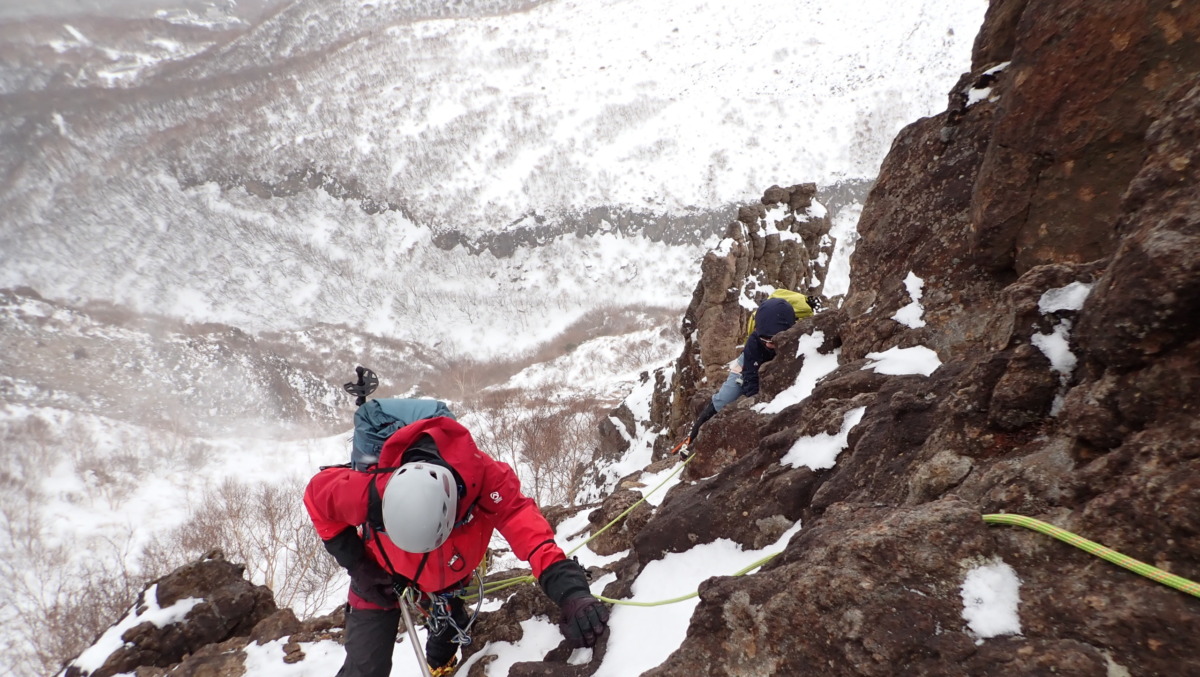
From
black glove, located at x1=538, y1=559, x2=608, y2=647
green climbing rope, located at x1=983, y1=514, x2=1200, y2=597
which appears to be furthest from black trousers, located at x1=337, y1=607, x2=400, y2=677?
green climbing rope, located at x1=983, y1=514, x2=1200, y2=597

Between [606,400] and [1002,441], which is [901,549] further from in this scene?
[606,400]

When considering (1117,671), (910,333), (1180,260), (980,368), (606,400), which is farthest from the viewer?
(606,400)

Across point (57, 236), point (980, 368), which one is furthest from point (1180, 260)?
point (57, 236)

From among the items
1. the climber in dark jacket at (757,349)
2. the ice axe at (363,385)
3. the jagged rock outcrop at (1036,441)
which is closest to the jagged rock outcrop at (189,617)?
the ice axe at (363,385)

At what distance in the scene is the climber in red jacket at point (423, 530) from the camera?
309 centimetres

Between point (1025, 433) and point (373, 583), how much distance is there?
434 cm

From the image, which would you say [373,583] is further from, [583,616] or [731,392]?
[731,392]

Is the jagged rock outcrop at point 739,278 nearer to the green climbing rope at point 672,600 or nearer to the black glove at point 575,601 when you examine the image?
the green climbing rope at point 672,600

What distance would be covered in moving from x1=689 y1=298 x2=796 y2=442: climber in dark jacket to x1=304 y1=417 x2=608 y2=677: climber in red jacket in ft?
14.4

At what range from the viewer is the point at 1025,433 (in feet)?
7.86

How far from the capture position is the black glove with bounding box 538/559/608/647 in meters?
3.37

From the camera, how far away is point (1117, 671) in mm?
1378

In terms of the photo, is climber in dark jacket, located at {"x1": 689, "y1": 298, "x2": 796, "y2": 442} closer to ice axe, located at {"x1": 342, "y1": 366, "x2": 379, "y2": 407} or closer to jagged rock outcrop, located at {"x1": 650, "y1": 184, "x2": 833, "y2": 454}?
ice axe, located at {"x1": 342, "y1": 366, "x2": 379, "y2": 407}

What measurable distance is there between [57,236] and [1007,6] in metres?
86.6
